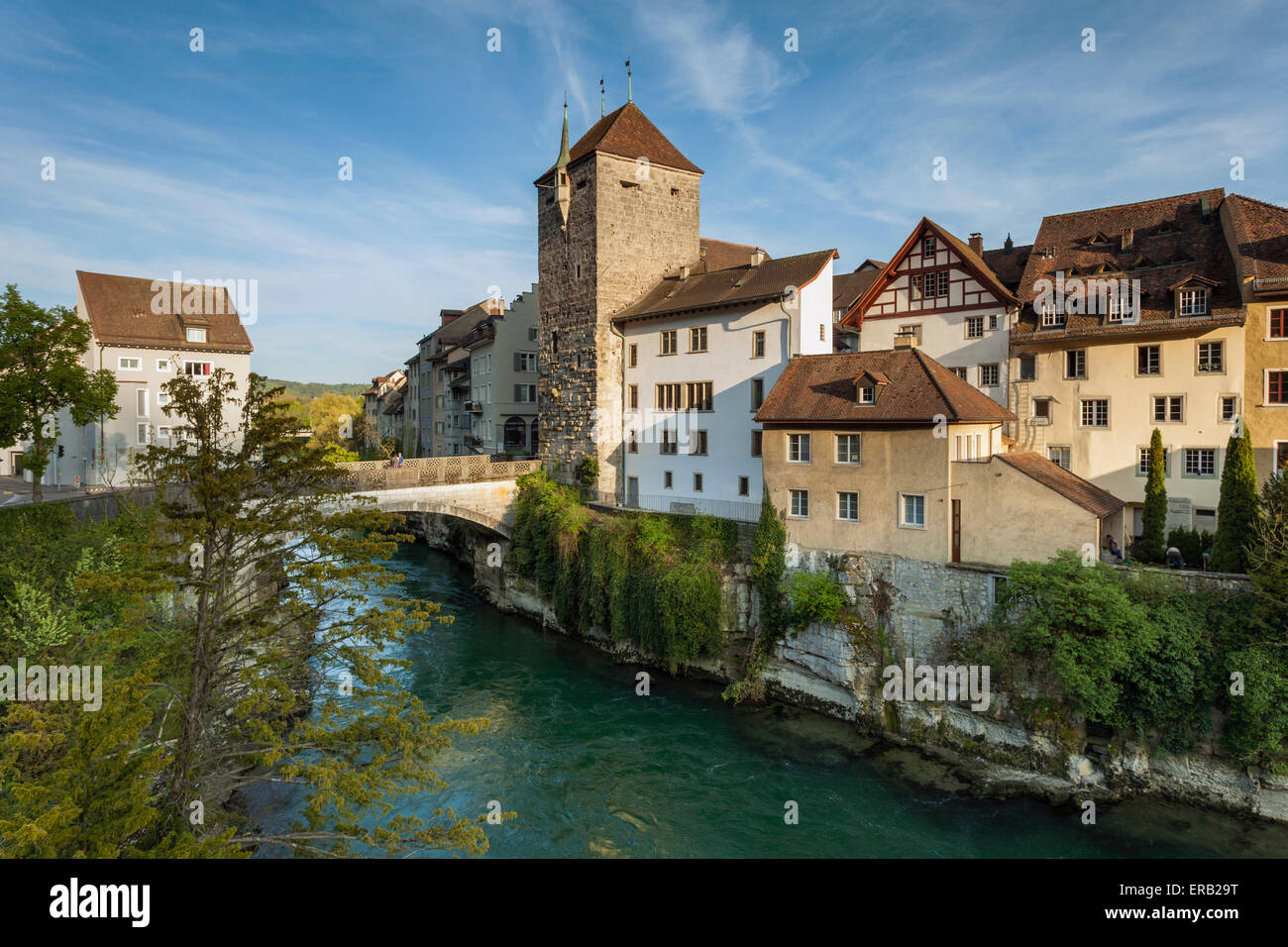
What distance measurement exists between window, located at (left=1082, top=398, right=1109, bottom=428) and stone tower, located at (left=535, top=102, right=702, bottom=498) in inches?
689

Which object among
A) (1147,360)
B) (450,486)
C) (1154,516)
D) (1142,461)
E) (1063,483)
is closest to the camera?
(1063,483)

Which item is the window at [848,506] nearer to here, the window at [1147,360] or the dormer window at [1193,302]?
the window at [1147,360]

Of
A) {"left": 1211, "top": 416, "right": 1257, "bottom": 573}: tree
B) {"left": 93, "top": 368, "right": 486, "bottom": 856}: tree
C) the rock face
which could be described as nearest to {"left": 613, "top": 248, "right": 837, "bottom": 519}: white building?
the rock face

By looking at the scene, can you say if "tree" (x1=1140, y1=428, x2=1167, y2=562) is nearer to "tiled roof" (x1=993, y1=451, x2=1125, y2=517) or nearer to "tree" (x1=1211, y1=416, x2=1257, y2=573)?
"tiled roof" (x1=993, y1=451, x2=1125, y2=517)

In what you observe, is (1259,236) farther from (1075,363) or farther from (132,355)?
(132,355)

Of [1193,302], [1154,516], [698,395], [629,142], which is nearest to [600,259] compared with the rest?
[629,142]

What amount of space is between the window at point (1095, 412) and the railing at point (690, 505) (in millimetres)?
12143

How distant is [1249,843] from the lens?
14914 millimetres

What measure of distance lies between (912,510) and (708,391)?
11518 mm

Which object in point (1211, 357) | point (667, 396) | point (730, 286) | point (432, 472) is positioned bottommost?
point (432, 472)

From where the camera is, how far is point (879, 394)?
22.3 metres

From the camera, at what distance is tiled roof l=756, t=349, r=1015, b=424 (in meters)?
21.3

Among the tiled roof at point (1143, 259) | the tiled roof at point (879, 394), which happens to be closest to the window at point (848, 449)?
the tiled roof at point (879, 394)
